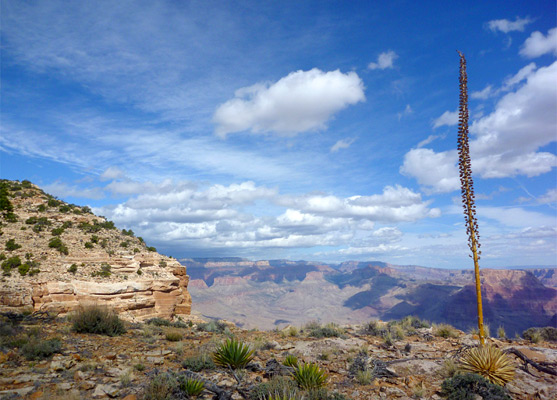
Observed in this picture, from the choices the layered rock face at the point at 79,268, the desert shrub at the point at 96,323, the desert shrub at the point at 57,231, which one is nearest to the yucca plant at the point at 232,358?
the desert shrub at the point at 96,323

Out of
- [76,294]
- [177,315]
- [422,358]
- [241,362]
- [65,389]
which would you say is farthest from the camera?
[177,315]

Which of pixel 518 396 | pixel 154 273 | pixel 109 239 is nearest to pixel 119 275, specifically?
pixel 154 273

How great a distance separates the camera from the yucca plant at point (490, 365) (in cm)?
860

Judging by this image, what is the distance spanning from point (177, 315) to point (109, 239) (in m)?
9.18

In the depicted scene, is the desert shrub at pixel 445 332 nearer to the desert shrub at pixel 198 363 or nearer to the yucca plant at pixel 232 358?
the yucca plant at pixel 232 358

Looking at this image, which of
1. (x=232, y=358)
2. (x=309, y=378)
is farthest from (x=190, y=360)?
(x=309, y=378)

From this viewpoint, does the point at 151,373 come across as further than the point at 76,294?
No

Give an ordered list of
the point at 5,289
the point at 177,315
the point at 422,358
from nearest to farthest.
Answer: the point at 422,358, the point at 5,289, the point at 177,315

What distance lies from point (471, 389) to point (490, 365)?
1134mm

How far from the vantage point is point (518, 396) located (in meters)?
8.16

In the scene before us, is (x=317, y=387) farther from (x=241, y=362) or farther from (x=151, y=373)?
(x=151, y=373)

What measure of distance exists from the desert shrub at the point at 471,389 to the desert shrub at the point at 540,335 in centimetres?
937

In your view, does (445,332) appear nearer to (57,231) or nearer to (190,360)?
(190,360)

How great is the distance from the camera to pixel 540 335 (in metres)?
15.1
